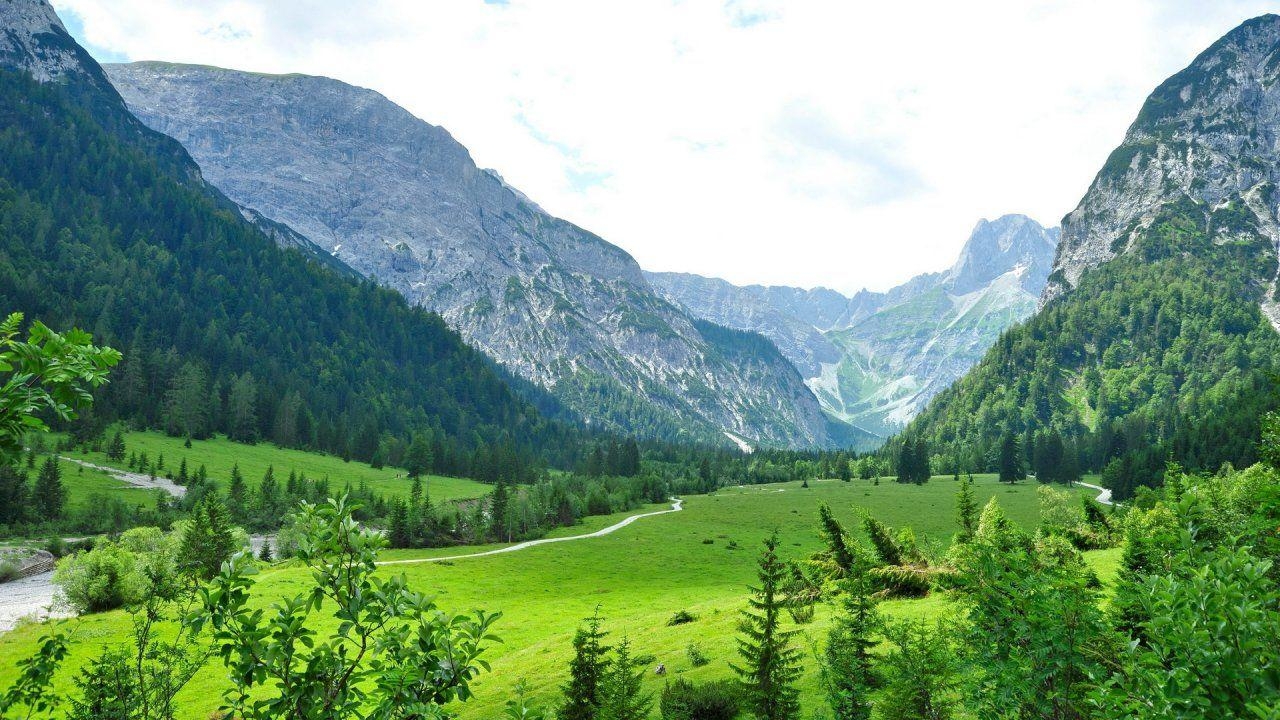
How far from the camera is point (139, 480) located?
5591 inches

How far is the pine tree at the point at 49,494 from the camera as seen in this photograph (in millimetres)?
118062

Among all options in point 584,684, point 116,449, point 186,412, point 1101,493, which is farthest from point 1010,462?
point 186,412

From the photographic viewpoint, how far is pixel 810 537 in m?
106

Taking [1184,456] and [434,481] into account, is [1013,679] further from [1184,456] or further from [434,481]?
[434,481]

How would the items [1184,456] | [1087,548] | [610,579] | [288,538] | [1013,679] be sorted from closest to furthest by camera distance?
[1013,679] < [1087,548] < [610,579] < [288,538] < [1184,456]

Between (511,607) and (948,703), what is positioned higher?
(948,703)

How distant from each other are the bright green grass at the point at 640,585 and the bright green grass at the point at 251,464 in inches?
2681

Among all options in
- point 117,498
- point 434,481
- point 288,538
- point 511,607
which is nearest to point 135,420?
point 117,498

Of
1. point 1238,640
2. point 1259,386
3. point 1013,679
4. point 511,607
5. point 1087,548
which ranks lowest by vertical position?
point 511,607

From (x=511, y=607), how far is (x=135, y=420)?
169 meters

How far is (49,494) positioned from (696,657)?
14139 cm

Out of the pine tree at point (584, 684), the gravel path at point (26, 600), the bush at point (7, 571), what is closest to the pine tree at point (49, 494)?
the bush at point (7, 571)

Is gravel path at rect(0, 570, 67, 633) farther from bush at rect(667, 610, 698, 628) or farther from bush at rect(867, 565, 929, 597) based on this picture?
bush at rect(867, 565, 929, 597)

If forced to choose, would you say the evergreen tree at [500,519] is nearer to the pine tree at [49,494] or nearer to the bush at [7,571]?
the bush at [7,571]
